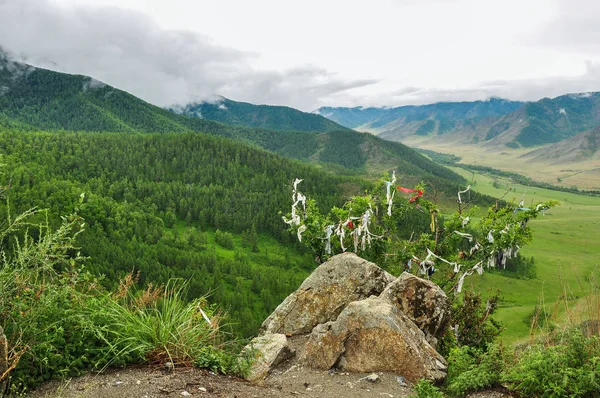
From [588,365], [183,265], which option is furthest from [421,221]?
[588,365]

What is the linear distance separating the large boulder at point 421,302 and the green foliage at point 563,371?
569cm

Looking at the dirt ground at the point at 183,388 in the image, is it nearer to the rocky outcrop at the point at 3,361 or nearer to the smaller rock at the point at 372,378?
the smaller rock at the point at 372,378

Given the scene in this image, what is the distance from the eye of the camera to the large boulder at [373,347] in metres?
11.0

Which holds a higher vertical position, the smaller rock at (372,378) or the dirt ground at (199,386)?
the dirt ground at (199,386)

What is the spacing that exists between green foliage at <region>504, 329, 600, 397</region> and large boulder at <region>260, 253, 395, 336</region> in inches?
331

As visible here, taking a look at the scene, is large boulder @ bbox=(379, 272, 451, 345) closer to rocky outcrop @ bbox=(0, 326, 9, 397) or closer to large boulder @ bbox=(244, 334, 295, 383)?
large boulder @ bbox=(244, 334, 295, 383)

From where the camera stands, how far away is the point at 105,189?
520 feet

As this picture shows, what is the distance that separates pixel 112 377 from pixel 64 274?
8.25 ft

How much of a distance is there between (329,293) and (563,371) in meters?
10.5

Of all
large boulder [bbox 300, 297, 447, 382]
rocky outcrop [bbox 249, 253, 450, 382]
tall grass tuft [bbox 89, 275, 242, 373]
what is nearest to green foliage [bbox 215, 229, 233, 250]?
rocky outcrop [bbox 249, 253, 450, 382]

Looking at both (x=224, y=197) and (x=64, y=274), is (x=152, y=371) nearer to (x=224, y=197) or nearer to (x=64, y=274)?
(x=64, y=274)

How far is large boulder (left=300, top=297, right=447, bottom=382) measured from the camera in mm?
11023

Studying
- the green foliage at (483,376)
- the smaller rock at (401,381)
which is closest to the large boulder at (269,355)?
the smaller rock at (401,381)

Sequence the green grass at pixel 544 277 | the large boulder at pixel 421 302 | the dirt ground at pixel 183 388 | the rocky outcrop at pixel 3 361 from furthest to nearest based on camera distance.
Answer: the green grass at pixel 544 277
the large boulder at pixel 421 302
the dirt ground at pixel 183 388
the rocky outcrop at pixel 3 361
